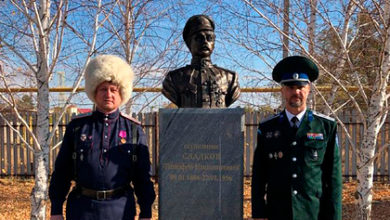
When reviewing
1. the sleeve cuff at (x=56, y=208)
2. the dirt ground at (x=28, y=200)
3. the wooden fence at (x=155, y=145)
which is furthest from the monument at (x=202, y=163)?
the wooden fence at (x=155, y=145)

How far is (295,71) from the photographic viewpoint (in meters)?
2.29

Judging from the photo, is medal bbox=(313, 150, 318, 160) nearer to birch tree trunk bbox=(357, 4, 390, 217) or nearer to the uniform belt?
the uniform belt

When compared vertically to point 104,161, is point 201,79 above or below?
above

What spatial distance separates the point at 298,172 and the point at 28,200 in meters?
5.78

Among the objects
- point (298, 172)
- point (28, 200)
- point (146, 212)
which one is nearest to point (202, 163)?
point (146, 212)

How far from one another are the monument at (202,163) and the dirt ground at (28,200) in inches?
106

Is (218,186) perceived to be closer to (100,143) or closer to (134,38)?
(100,143)

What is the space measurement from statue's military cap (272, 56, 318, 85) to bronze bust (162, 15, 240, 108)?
29.3 inches

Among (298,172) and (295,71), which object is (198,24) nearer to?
(295,71)

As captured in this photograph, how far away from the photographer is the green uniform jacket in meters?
2.14

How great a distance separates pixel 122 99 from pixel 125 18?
3.46 metres

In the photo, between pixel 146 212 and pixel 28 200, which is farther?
pixel 28 200

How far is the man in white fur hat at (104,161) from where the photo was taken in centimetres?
206

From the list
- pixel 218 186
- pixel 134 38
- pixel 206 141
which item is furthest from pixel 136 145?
pixel 134 38
